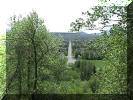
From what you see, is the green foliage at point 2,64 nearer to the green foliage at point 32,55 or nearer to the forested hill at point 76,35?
the green foliage at point 32,55

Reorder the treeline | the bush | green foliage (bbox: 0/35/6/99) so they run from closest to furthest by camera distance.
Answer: the treeline → the bush → green foliage (bbox: 0/35/6/99)

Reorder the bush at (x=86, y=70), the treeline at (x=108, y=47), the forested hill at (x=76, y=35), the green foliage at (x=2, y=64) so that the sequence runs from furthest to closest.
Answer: the green foliage at (x=2, y=64) → the bush at (x=86, y=70) → the forested hill at (x=76, y=35) → the treeline at (x=108, y=47)

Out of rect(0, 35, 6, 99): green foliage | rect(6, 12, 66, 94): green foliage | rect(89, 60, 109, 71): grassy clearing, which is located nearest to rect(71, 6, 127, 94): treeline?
rect(89, 60, 109, 71): grassy clearing

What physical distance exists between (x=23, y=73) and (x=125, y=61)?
2.02m

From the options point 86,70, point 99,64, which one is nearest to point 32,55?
point 86,70

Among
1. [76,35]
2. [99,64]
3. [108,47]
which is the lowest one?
[99,64]

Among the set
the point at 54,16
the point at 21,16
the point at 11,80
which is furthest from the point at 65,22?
the point at 11,80

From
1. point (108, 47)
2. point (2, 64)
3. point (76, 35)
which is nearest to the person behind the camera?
point (108, 47)

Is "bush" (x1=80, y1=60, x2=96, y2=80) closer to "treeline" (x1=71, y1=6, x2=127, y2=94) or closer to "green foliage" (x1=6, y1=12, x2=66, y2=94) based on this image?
"treeline" (x1=71, y1=6, x2=127, y2=94)

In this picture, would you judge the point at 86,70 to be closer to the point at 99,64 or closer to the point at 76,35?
the point at 99,64

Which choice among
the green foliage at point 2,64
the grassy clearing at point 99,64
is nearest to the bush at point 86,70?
the grassy clearing at point 99,64

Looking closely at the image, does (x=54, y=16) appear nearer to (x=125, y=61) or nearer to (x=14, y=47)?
(x=14, y=47)

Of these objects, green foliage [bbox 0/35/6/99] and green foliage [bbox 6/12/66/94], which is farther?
green foliage [bbox 0/35/6/99]

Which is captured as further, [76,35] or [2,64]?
[2,64]
